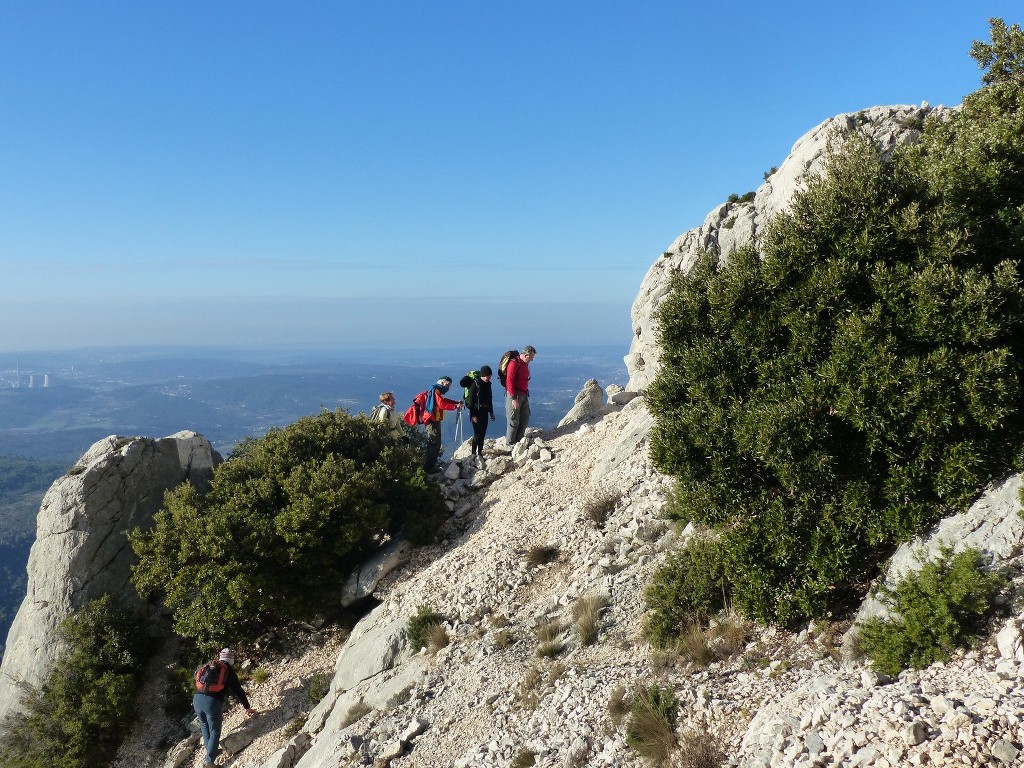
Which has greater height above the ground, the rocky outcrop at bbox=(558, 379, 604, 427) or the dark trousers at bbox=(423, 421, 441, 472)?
the rocky outcrop at bbox=(558, 379, 604, 427)

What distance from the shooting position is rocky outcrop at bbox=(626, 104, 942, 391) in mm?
23797

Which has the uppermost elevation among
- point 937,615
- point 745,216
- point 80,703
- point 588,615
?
point 745,216

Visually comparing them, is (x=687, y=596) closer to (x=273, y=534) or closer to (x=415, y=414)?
(x=273, y=534)

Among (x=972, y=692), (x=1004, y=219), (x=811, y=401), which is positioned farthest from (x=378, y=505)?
(x=1004, y=219)

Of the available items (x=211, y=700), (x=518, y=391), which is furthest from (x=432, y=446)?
(x=211, y=700)

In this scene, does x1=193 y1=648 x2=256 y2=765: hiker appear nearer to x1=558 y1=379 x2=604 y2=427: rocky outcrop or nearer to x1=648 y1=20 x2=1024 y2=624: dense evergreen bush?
x1=648 y1=20 x2=1024 y2=624: dense evergreen bush

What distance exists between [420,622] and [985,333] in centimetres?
1239

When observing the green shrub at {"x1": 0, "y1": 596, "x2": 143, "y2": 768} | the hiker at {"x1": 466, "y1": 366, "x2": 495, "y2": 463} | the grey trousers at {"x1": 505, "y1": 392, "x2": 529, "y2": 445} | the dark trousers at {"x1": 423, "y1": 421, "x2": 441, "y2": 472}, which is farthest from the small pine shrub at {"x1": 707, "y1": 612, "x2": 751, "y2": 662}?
the green shrub at {"x1": 0, "y1": 596, "x2": 143, "y2": 768}

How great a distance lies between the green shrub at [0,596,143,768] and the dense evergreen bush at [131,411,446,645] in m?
2.11

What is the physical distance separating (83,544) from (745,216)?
90.7 ft

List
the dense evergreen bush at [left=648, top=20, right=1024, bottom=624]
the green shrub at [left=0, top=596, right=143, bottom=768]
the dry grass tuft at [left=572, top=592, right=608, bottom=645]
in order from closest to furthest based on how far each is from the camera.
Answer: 1. the dense evergreen bush at [left=648, top=20, right=1024, bottom=624]
2. the dry grass tuft at [left=572, top=592, right=608, bottom=645]
3. the green shrub at [left=0, top=596, right=143, bottom=768]

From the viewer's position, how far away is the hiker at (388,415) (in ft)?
70.3

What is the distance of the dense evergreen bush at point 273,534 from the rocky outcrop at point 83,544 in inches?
89.4

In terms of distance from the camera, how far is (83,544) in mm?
19344
